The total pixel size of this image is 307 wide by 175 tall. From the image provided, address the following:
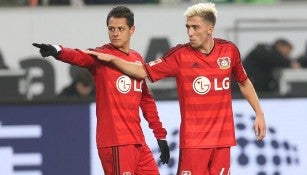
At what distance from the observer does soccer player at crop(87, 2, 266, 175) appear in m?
9.27

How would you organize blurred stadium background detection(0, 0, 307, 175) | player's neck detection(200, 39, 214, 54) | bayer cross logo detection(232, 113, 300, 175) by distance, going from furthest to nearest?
1. bayer cross logo detection(232, 113, 300, 175)
2. blurred stadium background detection(0, 0, 307, 175)
3. player's neck detection(200, 39, 214, 54)

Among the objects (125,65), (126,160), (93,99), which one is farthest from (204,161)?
(93,99)

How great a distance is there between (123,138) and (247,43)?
15.6ft

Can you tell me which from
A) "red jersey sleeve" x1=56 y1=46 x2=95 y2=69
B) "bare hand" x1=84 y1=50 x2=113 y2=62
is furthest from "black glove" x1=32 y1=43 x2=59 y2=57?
"bare hand" x1=84 y1=50 x2=113 y2=62

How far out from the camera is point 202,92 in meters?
9.28

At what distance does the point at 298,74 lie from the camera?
13.4 metres

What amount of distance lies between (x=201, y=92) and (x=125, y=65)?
0.62 metres

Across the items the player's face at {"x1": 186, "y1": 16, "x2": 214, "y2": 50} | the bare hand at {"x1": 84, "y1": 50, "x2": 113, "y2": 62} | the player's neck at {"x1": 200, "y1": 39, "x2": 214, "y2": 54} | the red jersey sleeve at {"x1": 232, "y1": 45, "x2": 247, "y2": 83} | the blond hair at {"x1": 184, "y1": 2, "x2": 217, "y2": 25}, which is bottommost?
the red jersey sleeve at {"x1": 232, "y1": 45, "x2": 247, "y2": 83}

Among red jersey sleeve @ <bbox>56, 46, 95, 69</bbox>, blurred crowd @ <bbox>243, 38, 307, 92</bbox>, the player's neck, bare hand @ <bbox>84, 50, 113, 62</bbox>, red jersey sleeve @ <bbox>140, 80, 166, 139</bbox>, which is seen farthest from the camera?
blurred crowd @ <bbox>243, 38, 307, 92</bbox>

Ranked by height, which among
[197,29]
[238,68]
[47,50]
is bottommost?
[238,68]

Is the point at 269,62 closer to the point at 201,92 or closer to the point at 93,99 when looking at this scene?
the point at 93,99

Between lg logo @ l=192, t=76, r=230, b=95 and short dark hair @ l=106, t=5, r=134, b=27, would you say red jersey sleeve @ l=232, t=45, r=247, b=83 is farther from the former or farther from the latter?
short dark hair @ l=106, t=5, r=134, b=27

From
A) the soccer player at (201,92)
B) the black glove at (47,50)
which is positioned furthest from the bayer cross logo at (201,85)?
the black glove at (47,50)

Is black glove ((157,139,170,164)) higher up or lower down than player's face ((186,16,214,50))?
lower down
